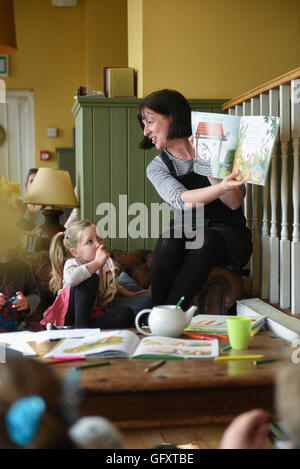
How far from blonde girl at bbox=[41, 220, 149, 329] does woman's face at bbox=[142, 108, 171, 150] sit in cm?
52

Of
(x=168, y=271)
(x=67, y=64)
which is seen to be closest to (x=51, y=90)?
(x=67, y=64)

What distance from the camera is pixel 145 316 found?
2.41 m

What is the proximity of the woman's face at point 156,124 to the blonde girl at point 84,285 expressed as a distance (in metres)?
0.52

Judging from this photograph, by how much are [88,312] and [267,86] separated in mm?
1332

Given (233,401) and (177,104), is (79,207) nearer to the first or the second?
(177,104)

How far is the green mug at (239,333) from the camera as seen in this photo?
1416 millimetres

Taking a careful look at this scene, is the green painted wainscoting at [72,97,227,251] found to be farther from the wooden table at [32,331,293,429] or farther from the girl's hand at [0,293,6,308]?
the wooden table at [32,331,293,429]

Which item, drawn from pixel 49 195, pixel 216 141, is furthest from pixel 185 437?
pixel 49 195

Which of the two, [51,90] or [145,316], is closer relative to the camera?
[145,316]

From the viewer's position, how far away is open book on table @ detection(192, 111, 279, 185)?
2.18m

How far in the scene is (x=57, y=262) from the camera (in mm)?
2625

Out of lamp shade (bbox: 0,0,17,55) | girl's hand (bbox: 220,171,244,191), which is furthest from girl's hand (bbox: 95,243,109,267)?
lamp shade (bbox: 0,0,17,55)

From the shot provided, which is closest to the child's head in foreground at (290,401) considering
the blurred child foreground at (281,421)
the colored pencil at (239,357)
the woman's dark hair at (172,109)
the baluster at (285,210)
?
the blurred child foreground at (281,421)
